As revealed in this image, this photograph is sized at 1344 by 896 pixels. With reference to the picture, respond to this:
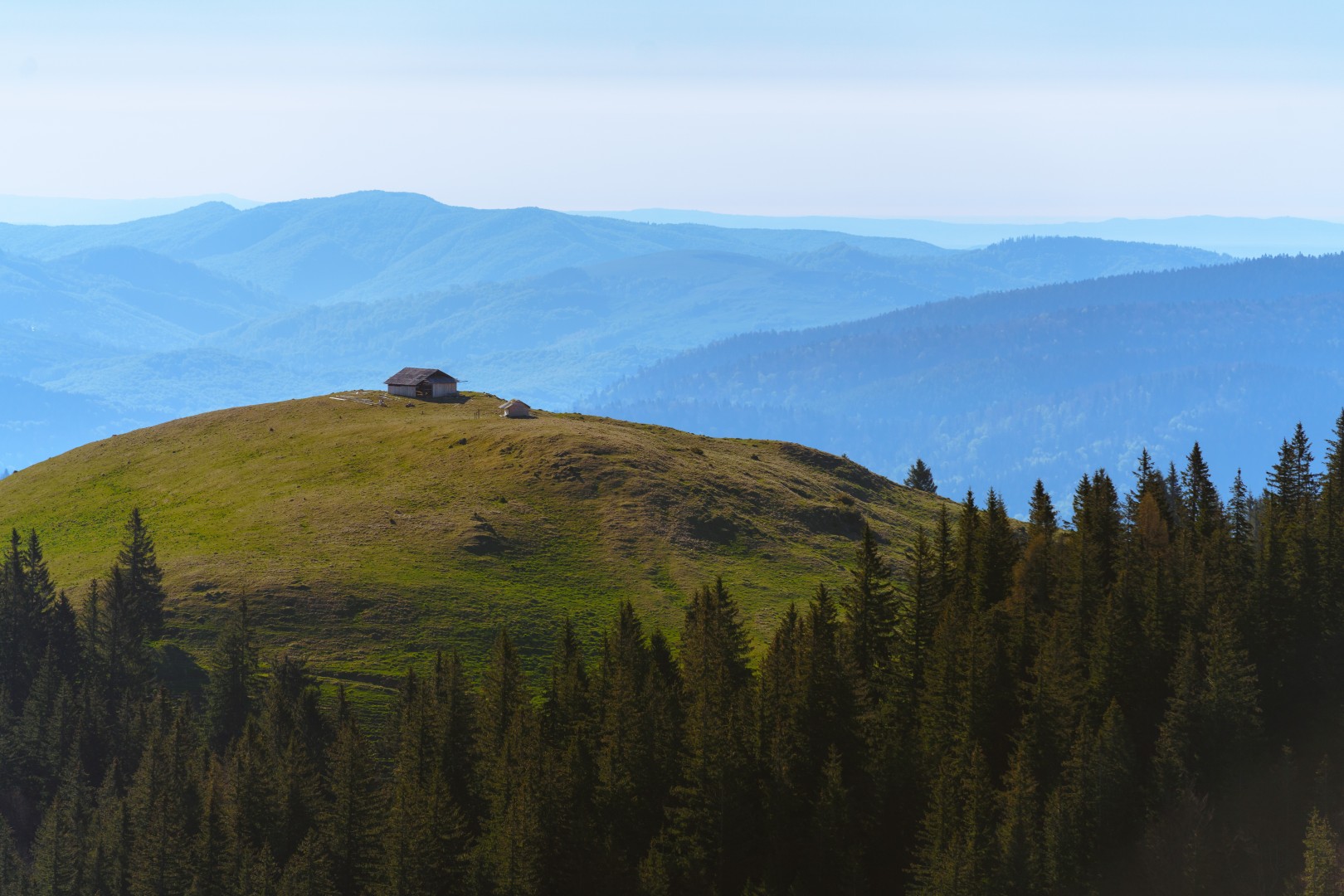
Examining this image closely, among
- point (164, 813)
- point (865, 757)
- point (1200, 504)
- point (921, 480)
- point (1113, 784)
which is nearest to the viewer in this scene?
point (1113, 784)

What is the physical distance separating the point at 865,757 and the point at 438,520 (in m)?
59.8

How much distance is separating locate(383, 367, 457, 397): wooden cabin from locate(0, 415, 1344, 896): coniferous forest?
75146 millimetres

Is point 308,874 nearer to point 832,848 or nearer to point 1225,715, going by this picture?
point 832,848

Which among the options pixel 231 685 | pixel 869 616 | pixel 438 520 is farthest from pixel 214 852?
pixel 438 520

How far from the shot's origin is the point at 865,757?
6631 cm

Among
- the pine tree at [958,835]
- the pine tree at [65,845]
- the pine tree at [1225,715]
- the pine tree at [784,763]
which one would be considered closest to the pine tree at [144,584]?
the pine tree at [65,845]

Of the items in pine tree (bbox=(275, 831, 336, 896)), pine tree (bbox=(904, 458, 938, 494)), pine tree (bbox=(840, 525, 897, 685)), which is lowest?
pine tree (bbox=(275, 831, 336, 896))

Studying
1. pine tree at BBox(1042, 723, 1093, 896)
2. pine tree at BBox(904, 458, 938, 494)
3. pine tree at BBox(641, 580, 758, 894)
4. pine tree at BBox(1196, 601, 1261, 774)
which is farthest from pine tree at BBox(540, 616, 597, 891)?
pine tree at BBox(904, 458, 938, 494)

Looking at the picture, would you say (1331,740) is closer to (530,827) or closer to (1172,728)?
(1172,728)

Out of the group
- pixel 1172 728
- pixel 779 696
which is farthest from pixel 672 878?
pixel 1172 728

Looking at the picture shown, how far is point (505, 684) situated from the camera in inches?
2874

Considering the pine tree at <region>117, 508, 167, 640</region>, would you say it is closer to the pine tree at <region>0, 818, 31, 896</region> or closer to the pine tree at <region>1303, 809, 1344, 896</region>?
the pine tree at <region>0, 818, 31, 896</region>

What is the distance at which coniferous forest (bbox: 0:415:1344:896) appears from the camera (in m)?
62.2

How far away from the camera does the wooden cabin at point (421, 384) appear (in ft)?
523
